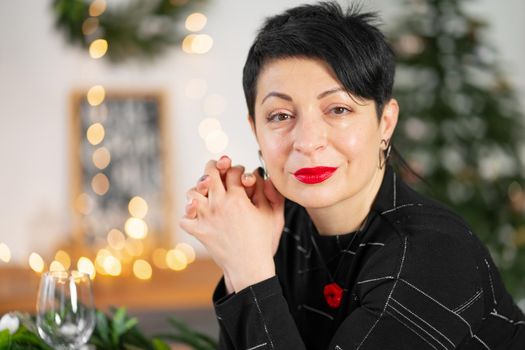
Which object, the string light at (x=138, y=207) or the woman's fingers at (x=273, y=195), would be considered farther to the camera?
the string light at (x=138, y=207)

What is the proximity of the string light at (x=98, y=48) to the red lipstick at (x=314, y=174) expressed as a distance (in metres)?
2.89

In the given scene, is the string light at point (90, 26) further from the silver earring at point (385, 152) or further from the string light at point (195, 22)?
the silver earring at point (385, 152)

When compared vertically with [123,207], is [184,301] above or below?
below

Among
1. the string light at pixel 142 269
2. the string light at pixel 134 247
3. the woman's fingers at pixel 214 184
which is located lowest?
the string light at pixel 142 269

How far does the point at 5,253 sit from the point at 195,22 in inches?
62.1

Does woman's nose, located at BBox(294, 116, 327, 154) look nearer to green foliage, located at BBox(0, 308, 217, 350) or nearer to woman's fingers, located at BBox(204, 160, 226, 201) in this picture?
woman's fingers, located at BBox(204, 160, 226, 201)

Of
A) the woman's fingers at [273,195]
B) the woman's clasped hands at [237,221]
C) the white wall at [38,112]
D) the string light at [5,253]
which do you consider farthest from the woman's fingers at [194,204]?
the string light at [5,253]

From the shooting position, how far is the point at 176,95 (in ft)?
13.4

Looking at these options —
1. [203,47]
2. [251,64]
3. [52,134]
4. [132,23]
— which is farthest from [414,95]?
[251,64]

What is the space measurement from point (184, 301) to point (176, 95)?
110cm

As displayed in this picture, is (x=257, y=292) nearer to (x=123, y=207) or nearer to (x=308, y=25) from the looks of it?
(x=308, y=25)

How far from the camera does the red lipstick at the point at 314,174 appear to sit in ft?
4.08

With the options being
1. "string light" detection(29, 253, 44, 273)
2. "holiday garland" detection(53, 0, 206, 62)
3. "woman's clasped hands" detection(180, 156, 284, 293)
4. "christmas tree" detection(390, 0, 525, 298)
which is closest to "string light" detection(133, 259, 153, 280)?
"string light" detection(29, 253, 44, 273)

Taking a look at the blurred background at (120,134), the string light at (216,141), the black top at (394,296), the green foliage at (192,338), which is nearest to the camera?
the black top at (394,296)
